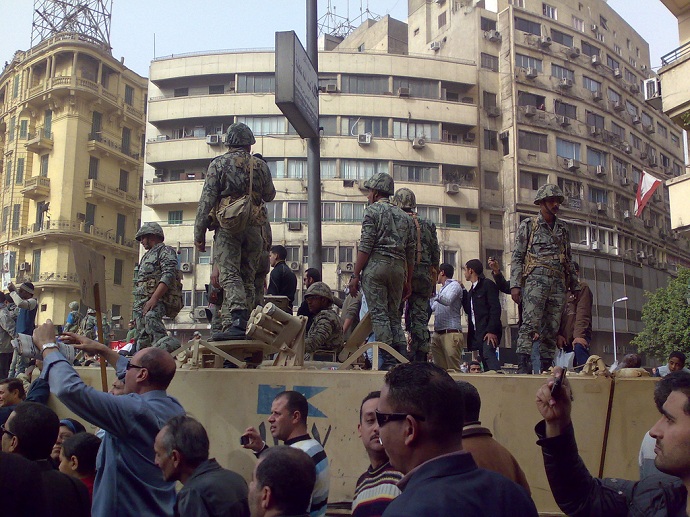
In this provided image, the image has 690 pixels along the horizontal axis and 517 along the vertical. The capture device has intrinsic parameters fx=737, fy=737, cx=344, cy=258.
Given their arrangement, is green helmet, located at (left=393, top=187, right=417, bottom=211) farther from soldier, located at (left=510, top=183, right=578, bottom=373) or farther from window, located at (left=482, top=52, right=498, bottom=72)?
window, located at (left=482, top=52, right=498, bottom=72)

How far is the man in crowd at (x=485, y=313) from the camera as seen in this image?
9617mm

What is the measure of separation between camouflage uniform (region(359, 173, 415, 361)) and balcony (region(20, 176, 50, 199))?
47.3 m

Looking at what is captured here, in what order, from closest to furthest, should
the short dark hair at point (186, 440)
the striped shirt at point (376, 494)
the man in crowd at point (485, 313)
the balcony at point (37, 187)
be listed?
the striped shirt at point (376, 494) → the short dark hair at point (186, 440) → the man in crowd at point (485, 313) → the balcony at point (37, 187)

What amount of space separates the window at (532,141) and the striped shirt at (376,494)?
160 feet

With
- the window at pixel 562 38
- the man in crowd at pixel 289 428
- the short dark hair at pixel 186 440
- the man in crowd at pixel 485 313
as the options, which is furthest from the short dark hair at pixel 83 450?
the window at pixel 562 38

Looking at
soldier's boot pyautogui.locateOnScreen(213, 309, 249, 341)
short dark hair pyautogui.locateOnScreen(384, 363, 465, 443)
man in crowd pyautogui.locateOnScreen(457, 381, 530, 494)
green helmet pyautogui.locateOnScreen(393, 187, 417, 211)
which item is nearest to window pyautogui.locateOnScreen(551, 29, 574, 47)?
green helmet pyautogui.locateOnScreen(393, 187, 417, 211)

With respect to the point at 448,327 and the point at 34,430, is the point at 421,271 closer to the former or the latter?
the point at 448,327

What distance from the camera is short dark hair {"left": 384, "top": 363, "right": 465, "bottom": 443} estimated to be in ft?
8.38

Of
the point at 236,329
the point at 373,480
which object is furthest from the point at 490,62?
the point at 373,480

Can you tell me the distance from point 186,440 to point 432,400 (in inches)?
69.7

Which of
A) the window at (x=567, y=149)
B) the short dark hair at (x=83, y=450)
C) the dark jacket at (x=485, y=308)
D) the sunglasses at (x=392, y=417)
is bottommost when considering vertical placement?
the short dark hair at (x=83, y=450)

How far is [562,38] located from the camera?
177 feet

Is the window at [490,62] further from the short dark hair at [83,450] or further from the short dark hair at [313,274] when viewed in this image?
the short dark hair at [83,450]

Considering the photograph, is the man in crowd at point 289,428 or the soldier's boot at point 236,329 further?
the soldier's boot at point 236,329
